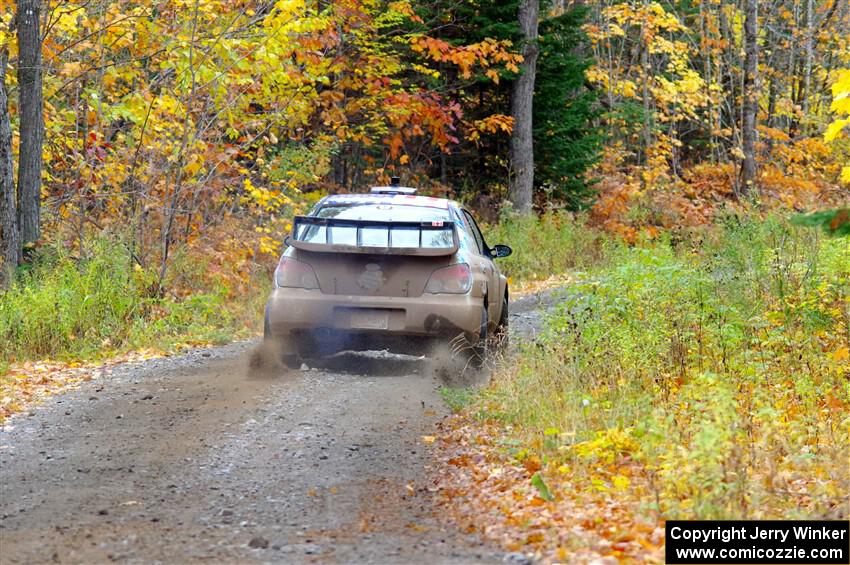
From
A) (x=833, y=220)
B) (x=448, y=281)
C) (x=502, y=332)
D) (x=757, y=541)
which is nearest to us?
(x=833, y=220)

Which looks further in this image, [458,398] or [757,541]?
[458,398]

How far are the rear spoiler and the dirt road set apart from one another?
4.49 feet

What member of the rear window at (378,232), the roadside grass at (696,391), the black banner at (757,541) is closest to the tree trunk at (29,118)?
the rear window at (378,232)

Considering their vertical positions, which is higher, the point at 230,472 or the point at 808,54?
the point at 808,54

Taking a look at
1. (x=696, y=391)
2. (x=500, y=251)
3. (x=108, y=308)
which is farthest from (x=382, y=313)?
(x=108, y=308)

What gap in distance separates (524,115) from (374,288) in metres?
14.7

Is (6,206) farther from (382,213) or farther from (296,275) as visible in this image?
(382,213)

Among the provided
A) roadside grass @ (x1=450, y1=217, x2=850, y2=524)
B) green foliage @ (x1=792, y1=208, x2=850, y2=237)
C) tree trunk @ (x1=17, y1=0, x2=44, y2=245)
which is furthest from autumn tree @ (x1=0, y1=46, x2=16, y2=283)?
green foliage @ (x1=792, y1=208, x2=850, y2=237)

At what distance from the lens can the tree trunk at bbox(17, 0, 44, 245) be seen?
14531 mm

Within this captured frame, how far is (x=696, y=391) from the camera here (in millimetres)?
8383

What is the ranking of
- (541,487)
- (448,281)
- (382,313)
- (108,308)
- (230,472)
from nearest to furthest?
(541,487), (230,472), (382,313), (448,281), (108,308)

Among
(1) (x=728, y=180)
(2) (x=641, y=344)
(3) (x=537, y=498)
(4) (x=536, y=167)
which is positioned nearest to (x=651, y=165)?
(1) (x=728, y=180)

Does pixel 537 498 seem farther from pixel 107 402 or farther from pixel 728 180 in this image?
pixel 728 180

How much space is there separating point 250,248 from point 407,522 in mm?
12039
